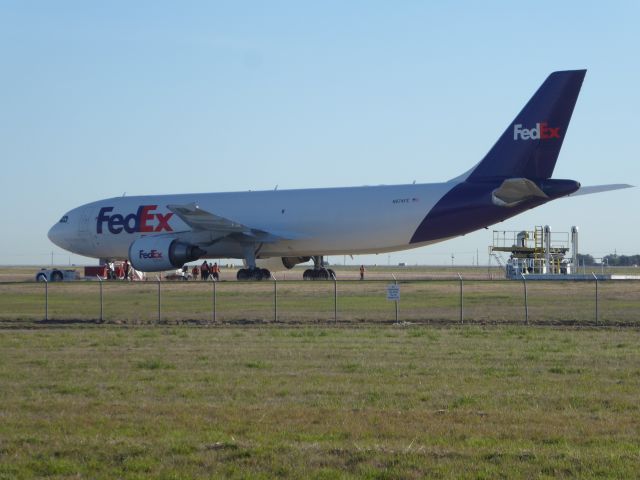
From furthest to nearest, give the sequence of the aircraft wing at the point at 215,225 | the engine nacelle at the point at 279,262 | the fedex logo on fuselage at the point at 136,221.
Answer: the engine nacelle at the point at 279,262 < the fedex logo on fuselage at the point at 136,221 < the aircraft wing at the point at 215,225

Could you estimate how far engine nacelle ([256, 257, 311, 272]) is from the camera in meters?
49.6

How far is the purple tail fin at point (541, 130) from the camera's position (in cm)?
3970

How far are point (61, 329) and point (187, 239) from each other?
22.2 metres

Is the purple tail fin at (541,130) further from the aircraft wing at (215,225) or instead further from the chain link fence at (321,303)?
the aircraft wing at (215,225)

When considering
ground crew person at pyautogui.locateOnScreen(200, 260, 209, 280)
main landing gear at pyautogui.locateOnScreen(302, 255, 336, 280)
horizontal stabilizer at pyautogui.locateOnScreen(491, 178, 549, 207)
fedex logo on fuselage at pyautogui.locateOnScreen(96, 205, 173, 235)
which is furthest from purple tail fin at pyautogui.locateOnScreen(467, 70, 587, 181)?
ground crew person at pyautogui.locateOnScreen(200, 260, 209, 280)

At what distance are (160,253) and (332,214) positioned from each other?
745cm

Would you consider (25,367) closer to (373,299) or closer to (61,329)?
(61,329)

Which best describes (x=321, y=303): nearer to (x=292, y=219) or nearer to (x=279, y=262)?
(x=292, y=219)

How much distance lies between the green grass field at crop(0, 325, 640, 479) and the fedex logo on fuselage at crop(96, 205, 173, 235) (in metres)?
28.5

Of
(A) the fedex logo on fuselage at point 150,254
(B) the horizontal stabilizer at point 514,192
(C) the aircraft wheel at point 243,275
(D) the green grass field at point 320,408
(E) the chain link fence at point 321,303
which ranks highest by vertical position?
(B) the horizontal stabilizer at point 514,192

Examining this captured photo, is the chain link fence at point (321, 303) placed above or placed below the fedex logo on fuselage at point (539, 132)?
below

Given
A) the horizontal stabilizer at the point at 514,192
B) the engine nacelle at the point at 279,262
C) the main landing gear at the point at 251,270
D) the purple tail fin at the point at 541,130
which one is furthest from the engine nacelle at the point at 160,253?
the purple tail fin at the point at 541,130

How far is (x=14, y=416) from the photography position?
1105 centimetres

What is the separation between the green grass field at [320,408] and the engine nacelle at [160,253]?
81.5ft
